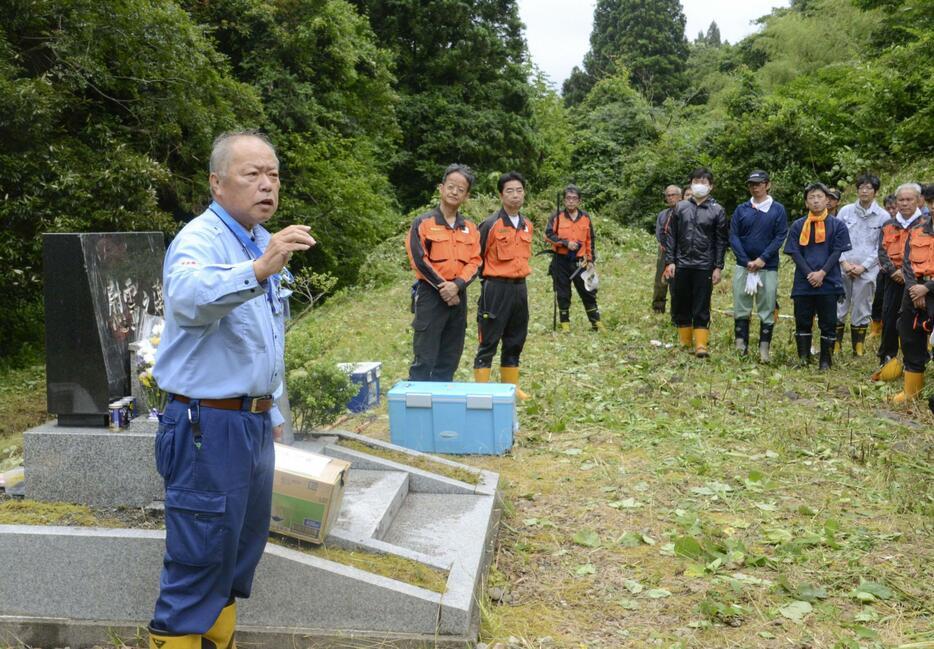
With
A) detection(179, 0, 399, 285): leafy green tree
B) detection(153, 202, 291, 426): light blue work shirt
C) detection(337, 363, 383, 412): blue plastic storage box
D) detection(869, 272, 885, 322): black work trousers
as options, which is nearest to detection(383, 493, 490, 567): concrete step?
detection(153, 202, 291, 426): light blue work shirt

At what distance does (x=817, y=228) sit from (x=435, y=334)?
489 centimetres

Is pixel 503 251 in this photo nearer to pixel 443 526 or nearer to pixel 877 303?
pixel 443 526

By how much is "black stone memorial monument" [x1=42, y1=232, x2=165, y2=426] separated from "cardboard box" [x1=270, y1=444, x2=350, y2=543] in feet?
3.83

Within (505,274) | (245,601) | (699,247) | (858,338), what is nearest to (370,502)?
(245,601)

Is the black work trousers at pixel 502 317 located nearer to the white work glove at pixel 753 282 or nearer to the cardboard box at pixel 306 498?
the white work glove at pixel 753 282

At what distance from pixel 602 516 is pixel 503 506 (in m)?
0.64

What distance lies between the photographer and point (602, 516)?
206 inches

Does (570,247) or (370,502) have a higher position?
(570,247)

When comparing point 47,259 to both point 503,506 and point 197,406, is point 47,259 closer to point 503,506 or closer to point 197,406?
point 197,406

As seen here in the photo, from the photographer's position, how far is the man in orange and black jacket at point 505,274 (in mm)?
7555

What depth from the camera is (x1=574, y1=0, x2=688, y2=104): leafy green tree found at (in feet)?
159

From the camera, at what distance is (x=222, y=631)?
3.26 meters

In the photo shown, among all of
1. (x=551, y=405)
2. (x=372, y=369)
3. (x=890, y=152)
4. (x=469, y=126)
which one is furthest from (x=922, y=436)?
(x=469, y=126)

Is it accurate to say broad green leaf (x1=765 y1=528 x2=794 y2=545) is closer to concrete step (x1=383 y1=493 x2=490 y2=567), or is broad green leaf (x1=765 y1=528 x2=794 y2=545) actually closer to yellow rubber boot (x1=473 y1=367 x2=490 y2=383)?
concrete step (x1=383 y1=493 x2=490 y2=567)
